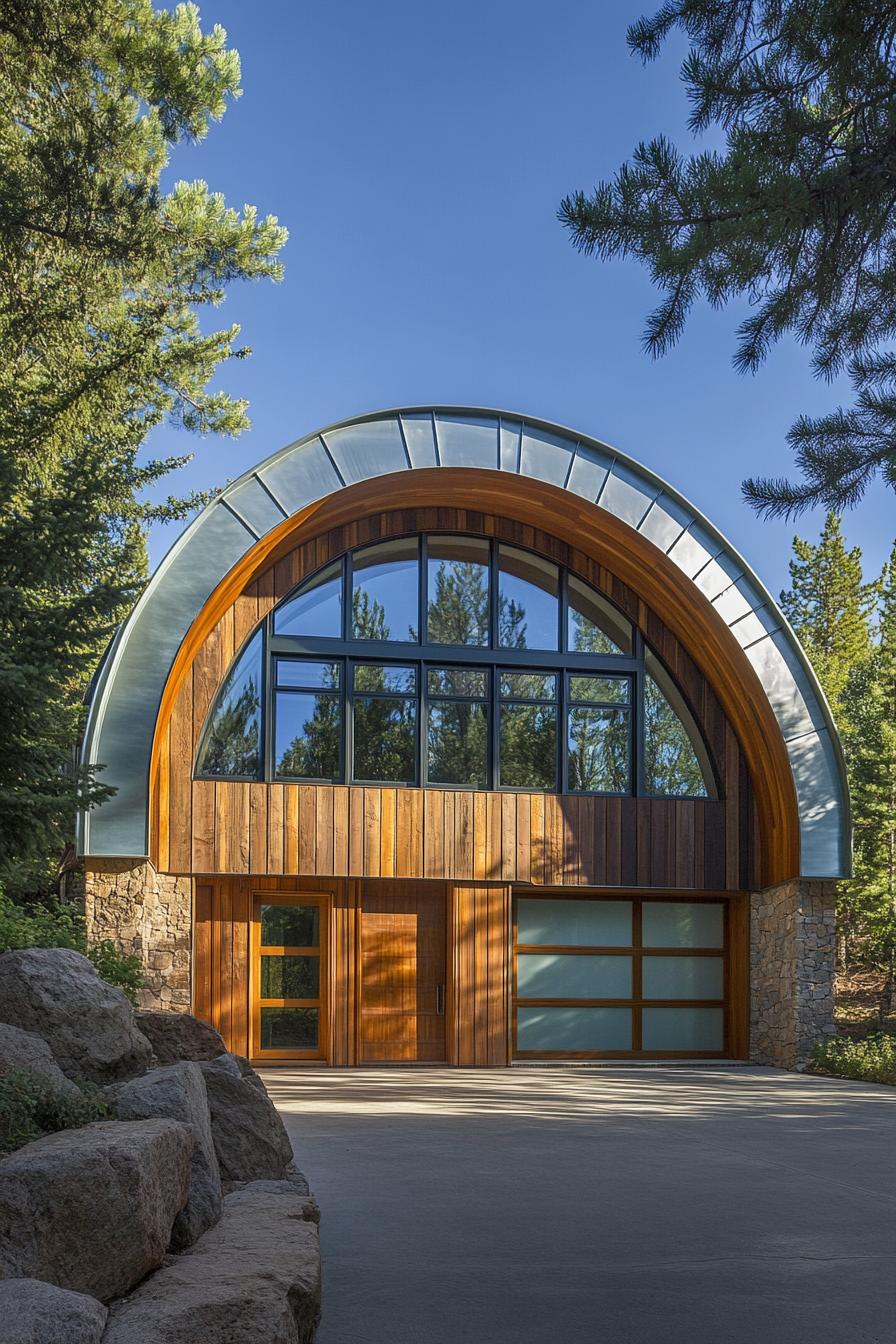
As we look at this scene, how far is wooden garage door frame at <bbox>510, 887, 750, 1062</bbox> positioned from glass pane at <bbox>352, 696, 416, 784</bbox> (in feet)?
7.57

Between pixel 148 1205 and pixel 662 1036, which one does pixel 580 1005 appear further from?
pixel 148 1205

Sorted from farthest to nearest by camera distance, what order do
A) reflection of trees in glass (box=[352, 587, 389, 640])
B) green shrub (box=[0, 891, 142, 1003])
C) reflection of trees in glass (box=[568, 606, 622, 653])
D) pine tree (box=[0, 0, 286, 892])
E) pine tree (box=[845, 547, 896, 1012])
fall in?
pine tree (box=[845, 547, 896, 1012])
reflection of trees in glass (box=[568, 606, 622, 653])
reflection of trees in glass (box=[352, 587, 389, 640])
green shrub (box=[0, 891, 142, 1003])
pine tree (box=[0, 0, 286, 892])

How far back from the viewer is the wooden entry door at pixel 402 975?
15.4 m

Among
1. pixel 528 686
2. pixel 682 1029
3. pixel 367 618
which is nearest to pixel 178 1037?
pixel 367 618

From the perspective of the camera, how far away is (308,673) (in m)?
15.5

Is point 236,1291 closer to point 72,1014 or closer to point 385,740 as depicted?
point 72,1014

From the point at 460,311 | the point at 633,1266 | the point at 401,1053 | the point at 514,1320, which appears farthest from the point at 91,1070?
the point at 460,311

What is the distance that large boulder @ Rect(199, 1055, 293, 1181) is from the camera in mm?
5688

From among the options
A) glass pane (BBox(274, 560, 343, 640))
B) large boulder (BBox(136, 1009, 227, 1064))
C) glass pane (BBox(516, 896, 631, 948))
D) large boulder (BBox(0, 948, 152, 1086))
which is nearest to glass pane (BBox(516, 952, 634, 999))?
glass pane (BBox(516, 896, 631, 948))

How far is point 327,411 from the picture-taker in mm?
16531

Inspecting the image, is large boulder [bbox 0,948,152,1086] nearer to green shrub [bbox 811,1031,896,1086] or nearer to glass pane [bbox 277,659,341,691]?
glass pane [bbox 277,659,341,691]

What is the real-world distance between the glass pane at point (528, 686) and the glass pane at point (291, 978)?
429 cm

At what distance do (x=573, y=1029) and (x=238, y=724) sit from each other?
19.8 ft

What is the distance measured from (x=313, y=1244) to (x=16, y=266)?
9505 millimetres
